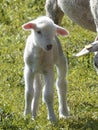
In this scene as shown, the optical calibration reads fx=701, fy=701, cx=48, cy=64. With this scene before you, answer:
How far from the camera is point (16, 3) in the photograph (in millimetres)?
15141

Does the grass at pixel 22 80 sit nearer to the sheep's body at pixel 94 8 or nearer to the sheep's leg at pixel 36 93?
the sheep's leg at pixel 36 93

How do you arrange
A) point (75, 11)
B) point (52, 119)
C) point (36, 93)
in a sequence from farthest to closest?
point (75, 11), point (36, 93), point (52, 119)

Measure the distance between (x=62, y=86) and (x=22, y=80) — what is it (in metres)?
1.66

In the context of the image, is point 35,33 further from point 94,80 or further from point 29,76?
point 94,80

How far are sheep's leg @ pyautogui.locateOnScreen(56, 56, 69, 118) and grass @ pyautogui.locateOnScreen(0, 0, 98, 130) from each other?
14 cm

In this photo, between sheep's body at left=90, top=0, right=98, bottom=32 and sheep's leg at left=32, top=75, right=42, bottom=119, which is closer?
sheep's leg at left=32, top=75, right=42, bottom=119

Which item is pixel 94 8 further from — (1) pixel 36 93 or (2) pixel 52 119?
(2) pixel 52 119

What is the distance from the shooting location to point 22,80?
10492 millimetres

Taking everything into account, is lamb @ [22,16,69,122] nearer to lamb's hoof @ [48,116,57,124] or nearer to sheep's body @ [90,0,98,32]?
lamb's hoof @ [48,116,57,124]

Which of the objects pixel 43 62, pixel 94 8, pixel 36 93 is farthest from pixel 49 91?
→ pixel 94 8

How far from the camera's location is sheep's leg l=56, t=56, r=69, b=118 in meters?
8.80

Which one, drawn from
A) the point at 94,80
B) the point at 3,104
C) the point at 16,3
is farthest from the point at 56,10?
the point at 16,3

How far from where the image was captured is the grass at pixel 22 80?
28.3 ft

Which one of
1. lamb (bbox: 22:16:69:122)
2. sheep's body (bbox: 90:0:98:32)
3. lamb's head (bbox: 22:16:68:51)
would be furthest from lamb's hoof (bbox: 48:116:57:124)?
sheep's body (bbox: 90:0:98:32)
